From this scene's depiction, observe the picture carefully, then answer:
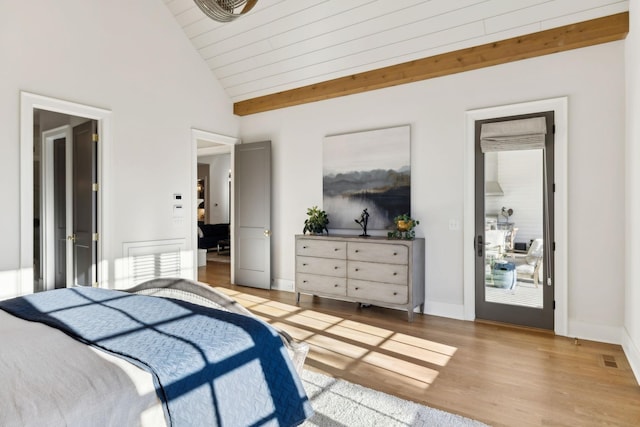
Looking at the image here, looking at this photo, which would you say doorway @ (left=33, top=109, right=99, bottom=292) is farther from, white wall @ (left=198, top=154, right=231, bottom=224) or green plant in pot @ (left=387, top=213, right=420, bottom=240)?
white wall @ (left=198, top=154, right=231, bottom=224)

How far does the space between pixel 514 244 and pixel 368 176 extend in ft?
5.97

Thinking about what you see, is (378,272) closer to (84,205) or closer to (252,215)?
(252,215)

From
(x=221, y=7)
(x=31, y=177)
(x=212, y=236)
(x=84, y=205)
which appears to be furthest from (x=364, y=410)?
(x=212, y=236)

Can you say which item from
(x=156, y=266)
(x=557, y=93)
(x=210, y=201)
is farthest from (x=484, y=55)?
(x=210, y=201)

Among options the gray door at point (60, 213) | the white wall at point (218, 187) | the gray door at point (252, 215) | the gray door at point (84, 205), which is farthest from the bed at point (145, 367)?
the white wall at point (218, 187)

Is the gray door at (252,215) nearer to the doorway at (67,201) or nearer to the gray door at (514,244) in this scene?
the doorway at (67,201)

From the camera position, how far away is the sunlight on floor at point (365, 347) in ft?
9.12

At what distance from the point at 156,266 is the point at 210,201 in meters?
6.47

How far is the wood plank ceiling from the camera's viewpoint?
332 cm

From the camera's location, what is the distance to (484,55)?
12.3 feet

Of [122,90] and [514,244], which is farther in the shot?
[122,90]

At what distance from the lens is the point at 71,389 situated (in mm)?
1110

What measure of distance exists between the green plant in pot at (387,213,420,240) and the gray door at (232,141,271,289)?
2.05 meters

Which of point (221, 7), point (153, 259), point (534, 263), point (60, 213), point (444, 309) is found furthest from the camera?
point (60, 213)
